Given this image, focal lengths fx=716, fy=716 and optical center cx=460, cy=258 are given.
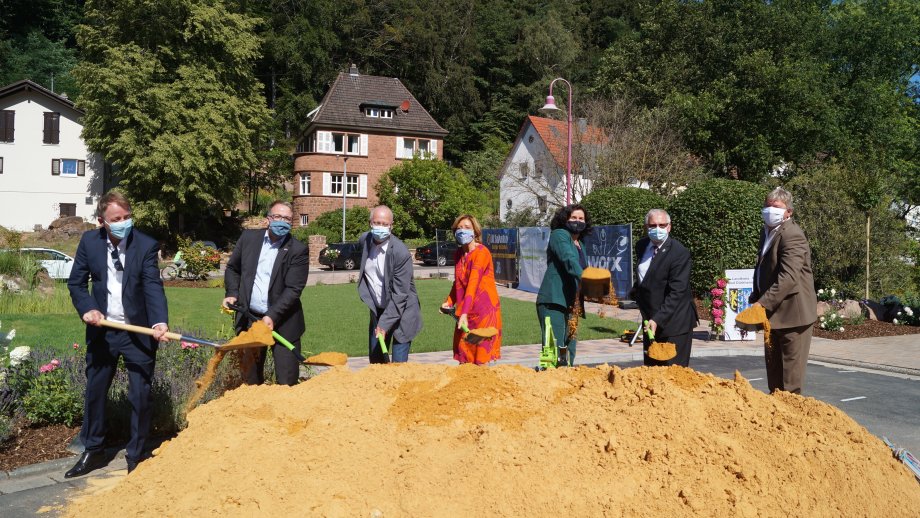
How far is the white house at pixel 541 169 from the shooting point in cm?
3491

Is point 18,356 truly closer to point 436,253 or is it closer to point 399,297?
point 399,297

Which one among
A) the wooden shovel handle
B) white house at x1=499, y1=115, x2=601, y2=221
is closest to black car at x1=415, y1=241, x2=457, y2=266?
white house at x1=499, y1=115, x2=601, y2=221

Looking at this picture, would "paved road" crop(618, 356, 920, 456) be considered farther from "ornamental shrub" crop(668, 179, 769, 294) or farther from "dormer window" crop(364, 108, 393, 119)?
"dormer window" crop(364, 108, 393, 119)

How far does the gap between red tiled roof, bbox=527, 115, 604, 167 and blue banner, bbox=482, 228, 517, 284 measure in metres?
9.27

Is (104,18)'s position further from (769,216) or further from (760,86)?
(769,216)

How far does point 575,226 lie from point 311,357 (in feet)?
9.39

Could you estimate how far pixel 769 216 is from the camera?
5.80m

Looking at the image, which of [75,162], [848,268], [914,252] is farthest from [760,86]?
[75,162]

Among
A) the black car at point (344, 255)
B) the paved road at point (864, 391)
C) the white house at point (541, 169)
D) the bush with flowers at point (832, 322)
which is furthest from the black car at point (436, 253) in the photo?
the paved road at point (864, 391)

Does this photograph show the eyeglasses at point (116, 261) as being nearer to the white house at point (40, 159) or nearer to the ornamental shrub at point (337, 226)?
the ornamental shrub at point (337, 226)

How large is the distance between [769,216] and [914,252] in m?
21.1

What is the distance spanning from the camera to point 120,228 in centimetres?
548

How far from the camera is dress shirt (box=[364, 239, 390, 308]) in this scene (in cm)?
667

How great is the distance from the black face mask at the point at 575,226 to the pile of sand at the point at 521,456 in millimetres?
2611
